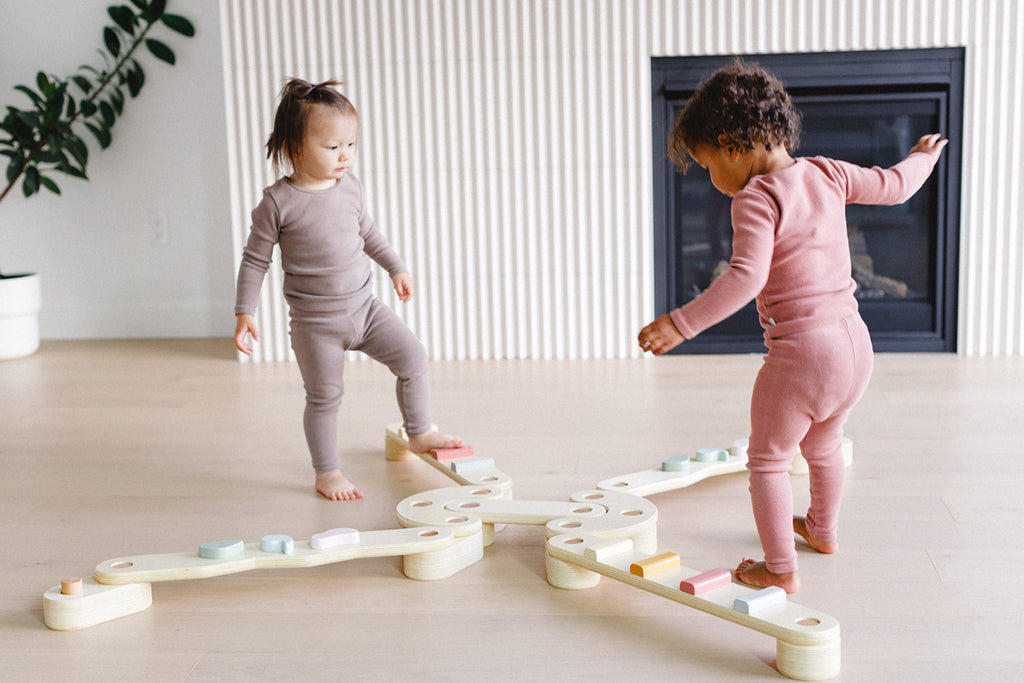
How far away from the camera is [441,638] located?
48.6 inches

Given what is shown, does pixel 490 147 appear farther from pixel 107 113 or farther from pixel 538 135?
pixel 107 113

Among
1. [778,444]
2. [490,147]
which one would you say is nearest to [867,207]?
[490,147]

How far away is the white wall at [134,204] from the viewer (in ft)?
10.7

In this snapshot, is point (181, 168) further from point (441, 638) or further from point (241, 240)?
point (441, 638)

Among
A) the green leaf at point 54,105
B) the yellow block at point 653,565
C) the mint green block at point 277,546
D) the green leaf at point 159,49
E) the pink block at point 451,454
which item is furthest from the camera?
the green leaf at point 159,49

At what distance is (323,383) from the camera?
179cm

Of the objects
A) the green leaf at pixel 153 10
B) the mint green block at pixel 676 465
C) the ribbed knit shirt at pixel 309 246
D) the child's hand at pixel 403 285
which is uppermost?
the green leaf at pixel 153 10

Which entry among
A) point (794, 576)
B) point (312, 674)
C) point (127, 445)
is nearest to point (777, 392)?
point (794, 576)

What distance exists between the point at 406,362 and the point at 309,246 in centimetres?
27

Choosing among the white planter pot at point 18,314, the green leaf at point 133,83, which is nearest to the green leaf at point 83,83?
the green leaf at point 133,83

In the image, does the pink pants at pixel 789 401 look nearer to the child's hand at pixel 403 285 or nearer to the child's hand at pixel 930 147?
the child's hand at pixel 930 147

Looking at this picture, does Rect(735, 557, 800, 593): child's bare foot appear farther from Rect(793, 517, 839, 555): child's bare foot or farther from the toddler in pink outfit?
Rect(793, 517, 839, 555): child's bare foot

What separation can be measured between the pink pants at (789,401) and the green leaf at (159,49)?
2.46 m

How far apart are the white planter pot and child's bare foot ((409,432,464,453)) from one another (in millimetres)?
1779
